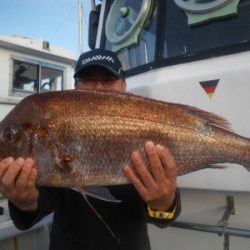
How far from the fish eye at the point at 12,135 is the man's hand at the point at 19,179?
0.10 m

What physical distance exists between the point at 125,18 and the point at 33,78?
400 centimetres

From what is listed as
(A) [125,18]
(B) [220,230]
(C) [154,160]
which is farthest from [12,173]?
(A) [125,18]

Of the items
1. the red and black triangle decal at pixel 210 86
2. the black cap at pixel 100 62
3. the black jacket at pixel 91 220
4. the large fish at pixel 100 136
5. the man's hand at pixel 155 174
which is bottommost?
the black jacket at pixel 91 220

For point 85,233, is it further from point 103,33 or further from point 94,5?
point 94,5

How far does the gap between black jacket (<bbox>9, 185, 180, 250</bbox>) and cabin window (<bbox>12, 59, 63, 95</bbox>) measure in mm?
4968

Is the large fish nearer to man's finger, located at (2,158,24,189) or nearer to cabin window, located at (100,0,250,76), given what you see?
man's finger, located at (2,158,24,189)

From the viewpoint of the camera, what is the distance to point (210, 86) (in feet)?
9.61

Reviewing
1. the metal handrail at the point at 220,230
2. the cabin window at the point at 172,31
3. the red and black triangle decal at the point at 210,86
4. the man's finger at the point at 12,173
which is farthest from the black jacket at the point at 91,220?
the cabin window at the point at 172,31

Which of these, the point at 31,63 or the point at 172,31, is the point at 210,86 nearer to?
the point at 172,31

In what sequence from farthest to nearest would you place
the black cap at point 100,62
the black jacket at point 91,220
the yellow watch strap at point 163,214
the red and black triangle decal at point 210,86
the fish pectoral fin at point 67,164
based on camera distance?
the red and black triangle decal at point 210,86 < the black cap at point 100,62 < the black jacket at point 91,220 < the yellow watch strap at point 163,214 < the fish pectoral fin at point 67,164

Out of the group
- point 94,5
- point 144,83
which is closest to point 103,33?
point 94,5

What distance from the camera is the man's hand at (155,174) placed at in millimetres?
1962

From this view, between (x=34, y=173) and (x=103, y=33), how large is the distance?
276 centimetres

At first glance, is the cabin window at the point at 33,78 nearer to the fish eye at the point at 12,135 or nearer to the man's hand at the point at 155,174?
the fish eye at the point at 12,135
